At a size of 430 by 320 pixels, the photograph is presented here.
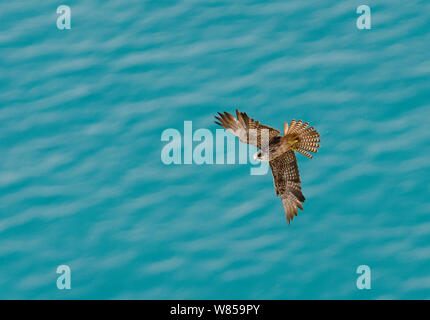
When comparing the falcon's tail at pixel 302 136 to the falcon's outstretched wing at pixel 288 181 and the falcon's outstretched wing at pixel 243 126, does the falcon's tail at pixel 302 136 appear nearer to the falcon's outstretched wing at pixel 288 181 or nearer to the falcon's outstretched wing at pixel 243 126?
the falcon's outstretched wing at pixel 288 181

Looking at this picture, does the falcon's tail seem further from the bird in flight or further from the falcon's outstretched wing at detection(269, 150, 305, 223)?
the falcon's outstretched wing at detection(269, 150, 305, 223)

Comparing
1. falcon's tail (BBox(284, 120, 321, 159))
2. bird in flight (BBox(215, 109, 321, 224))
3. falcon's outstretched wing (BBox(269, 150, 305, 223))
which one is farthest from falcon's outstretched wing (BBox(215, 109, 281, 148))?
falcon's outstretched wing (BBox(269, 150, 305, 223))

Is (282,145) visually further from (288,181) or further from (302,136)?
(288,181)

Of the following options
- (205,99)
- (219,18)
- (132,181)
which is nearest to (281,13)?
(219,18)

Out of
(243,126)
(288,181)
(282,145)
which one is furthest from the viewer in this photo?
(288,181)

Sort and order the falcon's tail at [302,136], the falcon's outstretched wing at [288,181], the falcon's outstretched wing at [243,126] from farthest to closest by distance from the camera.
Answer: the falcon's outstretched wing at [288,181]
the falcon's tail at [302,136]
the falcon's outstretched wing at [243,126]

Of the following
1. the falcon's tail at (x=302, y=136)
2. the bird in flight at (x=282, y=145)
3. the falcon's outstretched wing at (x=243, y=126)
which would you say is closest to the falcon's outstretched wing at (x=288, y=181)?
the bird in flight at (x=282, y=145)

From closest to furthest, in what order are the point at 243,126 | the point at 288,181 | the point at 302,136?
1. the point at 243,126
2. the point at 302,136
3. the point at 288,181

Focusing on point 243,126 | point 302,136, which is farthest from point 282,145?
point 243,126
